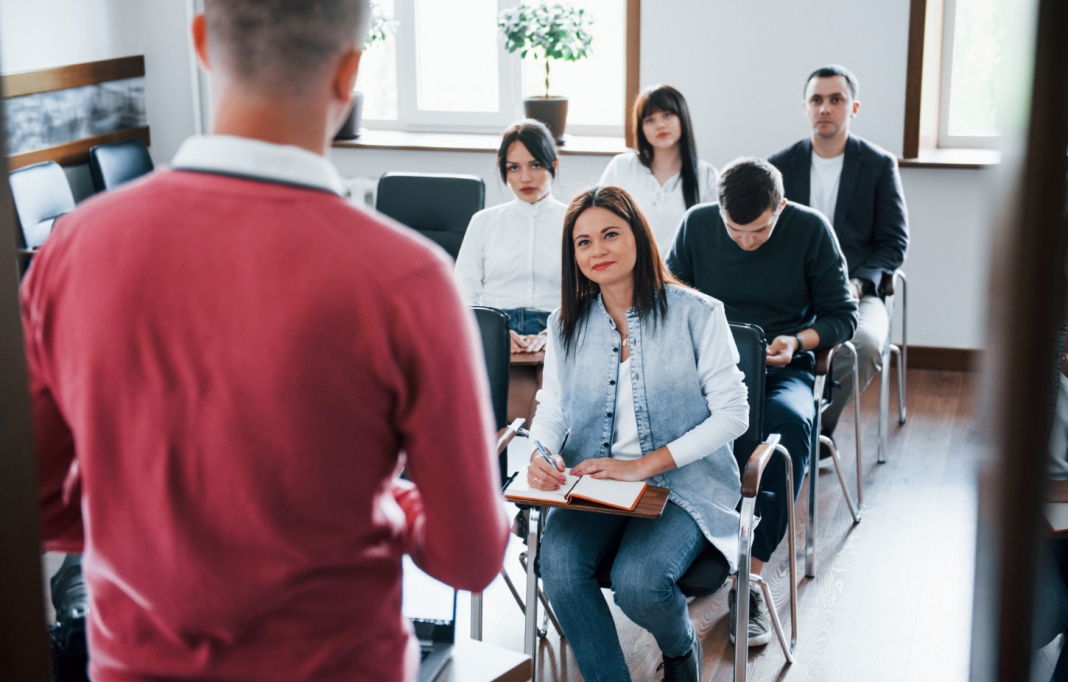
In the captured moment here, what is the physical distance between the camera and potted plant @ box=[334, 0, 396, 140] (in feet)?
18.2

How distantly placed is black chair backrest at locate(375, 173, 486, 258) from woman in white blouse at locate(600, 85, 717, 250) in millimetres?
537

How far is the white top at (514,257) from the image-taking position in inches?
147

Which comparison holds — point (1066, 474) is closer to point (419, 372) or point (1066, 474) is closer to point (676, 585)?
point (419, 372)

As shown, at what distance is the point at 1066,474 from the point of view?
1.22 metres

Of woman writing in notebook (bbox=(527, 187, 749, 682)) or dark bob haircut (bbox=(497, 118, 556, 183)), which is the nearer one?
woman writing in notebook (bbox=(527, 187, 749, 682))

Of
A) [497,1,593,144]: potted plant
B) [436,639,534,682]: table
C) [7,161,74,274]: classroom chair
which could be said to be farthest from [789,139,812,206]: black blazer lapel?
[7,161,74,274]: classroom chair

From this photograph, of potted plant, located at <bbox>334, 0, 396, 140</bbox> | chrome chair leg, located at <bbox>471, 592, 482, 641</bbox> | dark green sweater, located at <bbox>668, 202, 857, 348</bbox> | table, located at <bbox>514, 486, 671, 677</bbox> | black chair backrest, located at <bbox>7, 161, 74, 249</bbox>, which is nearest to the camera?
table, located at <bbox>514, 486, 671, 677</bbox>

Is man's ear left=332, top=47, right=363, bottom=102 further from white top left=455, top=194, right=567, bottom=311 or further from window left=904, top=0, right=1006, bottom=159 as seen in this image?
window left=904, top=0, right=1006, bottom=159

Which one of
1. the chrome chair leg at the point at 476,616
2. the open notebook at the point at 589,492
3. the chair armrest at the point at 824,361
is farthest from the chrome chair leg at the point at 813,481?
the chrome chair leg at the point at 476,616

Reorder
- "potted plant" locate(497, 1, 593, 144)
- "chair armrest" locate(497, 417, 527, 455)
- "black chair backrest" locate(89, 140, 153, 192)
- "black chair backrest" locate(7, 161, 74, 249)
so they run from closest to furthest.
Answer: "chair armrest" locate(497, 417, 527, 455) < "black chair backrest" locate(7, 161, 74, 249) < "potted plant" locate(497, 1, 593, 144) < "black chair backrest" locate(89, 140, 153, 192)

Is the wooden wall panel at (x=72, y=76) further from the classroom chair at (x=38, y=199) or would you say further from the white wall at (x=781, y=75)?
the classroom chair at (x=38, y=199)

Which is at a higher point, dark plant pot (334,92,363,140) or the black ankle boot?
dark plant pot (334,92,363,140)

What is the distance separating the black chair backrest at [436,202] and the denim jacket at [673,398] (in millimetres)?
1885

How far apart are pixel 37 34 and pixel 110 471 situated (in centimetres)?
513
